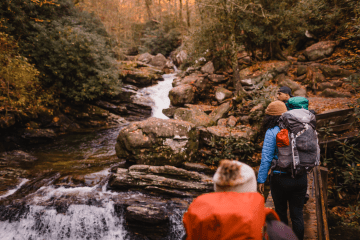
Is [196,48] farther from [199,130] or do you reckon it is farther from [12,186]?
[12,186]

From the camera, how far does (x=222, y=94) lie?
1138 cm

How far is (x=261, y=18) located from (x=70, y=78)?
12.4 meters

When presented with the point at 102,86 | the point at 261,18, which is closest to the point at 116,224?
the point at 102,86

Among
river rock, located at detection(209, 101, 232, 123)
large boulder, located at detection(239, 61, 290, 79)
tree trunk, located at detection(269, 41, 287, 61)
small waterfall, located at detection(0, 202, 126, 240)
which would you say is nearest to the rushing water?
Answer: small waterfall, located at detection(0, 202, 126, 240)

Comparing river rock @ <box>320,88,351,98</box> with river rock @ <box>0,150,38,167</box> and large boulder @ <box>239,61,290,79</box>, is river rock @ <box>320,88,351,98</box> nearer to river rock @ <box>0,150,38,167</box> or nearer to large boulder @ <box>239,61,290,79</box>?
large boulder @ <box>239,61,290,79</box>

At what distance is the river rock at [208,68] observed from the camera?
12906mm

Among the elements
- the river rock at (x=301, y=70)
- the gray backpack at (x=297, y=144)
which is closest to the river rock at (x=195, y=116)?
the river rock at (x=301, y=70)

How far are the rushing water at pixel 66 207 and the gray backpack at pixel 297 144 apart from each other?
3.80 meters

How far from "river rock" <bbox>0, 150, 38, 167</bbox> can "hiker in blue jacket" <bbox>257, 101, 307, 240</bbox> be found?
9.03 meters

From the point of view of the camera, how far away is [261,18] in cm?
1094

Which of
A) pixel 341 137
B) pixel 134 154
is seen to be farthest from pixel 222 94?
pixel 134 154

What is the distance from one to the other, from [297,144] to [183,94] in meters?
9.90

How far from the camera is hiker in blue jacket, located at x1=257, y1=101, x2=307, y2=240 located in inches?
92.3

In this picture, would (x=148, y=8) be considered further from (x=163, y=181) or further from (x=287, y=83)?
(x=163, y=181)
